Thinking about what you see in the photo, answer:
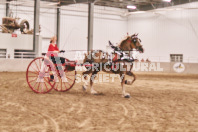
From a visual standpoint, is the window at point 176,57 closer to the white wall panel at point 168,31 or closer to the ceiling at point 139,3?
the white wall panel at point 168,31

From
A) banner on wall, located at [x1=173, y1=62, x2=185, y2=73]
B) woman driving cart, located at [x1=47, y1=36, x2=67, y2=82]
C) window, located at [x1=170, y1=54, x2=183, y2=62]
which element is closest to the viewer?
woman driving cart, located at [x1=47, y1=36, x2=67, y2=82]

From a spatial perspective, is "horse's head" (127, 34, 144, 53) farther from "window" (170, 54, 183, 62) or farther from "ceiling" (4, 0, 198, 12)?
"window" (170, 54, 183, 62)

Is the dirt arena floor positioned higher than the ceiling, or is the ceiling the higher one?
the ceiling

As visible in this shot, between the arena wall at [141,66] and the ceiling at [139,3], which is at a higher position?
the ceiling at [139,3]

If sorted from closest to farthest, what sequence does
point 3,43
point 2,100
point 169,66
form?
point 2,100 < point 3,43 < point 169,66

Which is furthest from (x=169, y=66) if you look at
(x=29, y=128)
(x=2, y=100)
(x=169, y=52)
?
(x=29, y=128)

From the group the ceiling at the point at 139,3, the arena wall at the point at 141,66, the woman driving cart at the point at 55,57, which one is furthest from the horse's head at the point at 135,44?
the ceiling at the point at 139,3

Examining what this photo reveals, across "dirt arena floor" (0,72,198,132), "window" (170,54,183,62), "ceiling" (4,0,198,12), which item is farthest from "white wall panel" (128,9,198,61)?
"dirt arena floor" (0,72,198,132)

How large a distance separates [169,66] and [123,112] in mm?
22147

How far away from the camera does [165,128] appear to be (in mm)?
4500

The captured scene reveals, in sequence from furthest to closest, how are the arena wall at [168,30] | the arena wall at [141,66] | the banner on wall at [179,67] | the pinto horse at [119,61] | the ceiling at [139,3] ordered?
the ceiling at [139,3]
the arena wall at [168,30]
the banner on wall at [179,67]
the arena wall at [141,66]
the pinto horse at [119,61]

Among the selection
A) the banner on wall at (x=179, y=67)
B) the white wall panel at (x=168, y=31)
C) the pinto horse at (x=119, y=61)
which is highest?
the white wall panel at (x=168, y=31)

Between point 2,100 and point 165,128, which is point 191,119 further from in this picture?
point 2,100

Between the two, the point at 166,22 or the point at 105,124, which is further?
the point at 166,22
